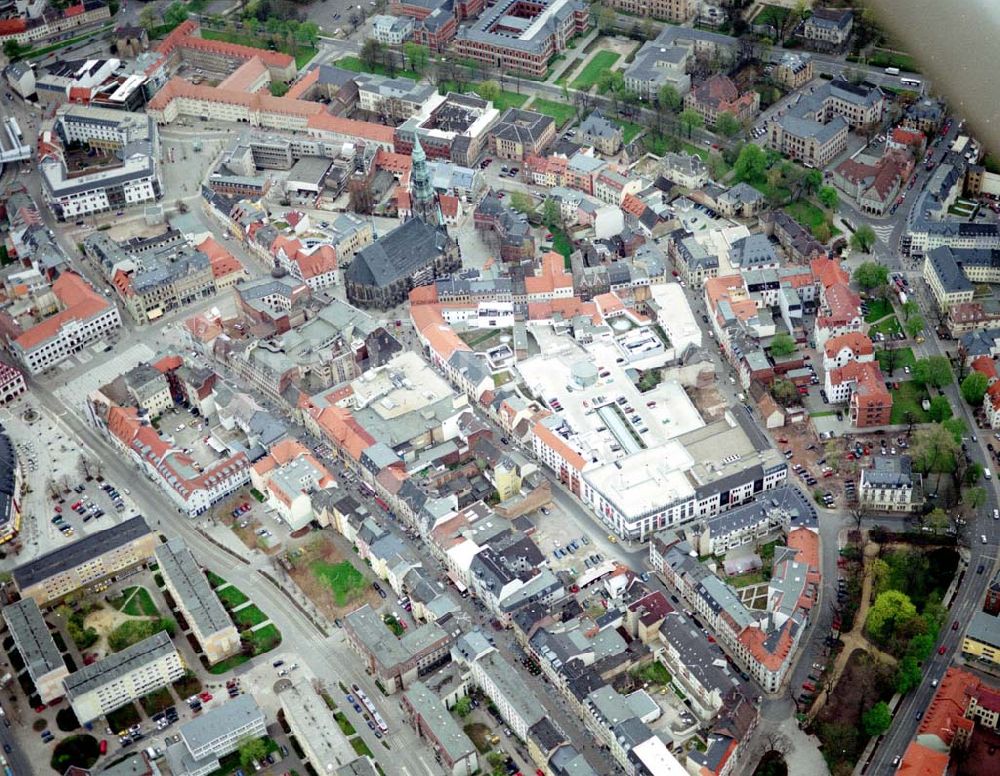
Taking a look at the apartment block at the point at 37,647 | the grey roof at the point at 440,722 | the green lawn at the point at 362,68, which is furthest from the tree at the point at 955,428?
the green lawn at the point at 362,68

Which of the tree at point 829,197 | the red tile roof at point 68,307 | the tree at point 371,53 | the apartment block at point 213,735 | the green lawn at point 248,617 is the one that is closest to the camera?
the apartment block at point 213,735

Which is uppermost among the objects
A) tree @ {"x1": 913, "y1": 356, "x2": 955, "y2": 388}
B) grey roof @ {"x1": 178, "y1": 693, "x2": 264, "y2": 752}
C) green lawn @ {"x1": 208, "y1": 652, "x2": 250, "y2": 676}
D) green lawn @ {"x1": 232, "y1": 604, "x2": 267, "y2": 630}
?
tree @ {"x1": 913, "y1": 356, "x2": 955, "y2": 388}

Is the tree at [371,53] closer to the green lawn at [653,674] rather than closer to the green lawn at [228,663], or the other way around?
the green lawn at [228,663]

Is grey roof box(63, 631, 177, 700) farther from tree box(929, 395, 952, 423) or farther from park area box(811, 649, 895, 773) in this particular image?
tree box(929, 395, 952, 423)

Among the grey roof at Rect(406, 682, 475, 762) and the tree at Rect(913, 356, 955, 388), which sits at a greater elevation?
the tree at Rect(913, 356, 955, 388)

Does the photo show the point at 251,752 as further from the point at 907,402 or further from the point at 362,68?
the point at 362,68

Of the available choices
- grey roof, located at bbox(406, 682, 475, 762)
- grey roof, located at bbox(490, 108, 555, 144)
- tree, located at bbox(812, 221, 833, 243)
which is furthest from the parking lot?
tree, located at bbox(812, 221, 833, 243)

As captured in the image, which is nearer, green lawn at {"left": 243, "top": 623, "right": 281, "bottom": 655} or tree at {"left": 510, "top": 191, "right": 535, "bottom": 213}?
green lawn at {"left": 243, "top": 623, "right": 281, "bottom": 655}

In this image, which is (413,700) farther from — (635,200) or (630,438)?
(635,200)
